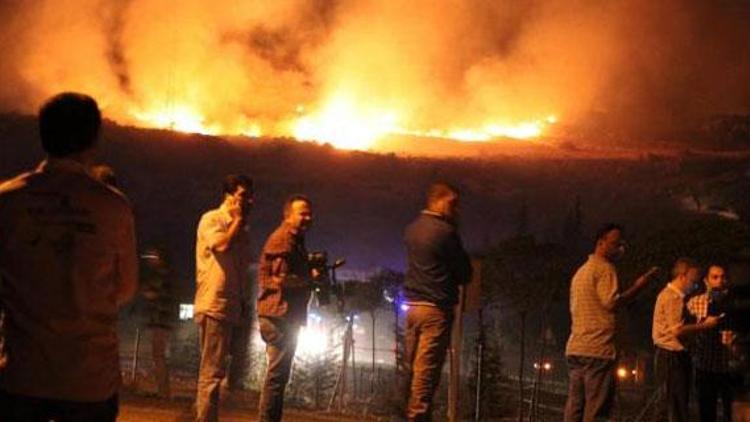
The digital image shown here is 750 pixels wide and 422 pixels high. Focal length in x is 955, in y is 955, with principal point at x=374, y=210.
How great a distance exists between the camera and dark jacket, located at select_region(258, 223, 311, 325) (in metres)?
7.26

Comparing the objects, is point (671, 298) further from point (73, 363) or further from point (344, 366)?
point (73, 363)

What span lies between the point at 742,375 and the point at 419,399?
3.93m

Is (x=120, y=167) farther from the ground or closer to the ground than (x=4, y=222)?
farther from the ground

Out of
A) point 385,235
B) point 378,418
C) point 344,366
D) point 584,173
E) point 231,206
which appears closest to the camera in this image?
point 231,206

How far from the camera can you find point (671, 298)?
9.26 metres

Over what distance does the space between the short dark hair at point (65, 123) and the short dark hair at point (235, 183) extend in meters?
3.77

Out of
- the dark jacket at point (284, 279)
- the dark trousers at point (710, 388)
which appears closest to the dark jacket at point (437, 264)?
the dark jacket at point (284, 279)

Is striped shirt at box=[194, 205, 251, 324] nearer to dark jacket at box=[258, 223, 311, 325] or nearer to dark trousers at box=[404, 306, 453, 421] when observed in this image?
dark jacket at box=[258, 223, 311, 325]

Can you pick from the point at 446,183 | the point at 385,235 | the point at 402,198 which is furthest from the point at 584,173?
the point at 446,183

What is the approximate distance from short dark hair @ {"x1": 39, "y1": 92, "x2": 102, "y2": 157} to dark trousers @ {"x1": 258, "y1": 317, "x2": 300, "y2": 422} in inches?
161

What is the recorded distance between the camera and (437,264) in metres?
7.26

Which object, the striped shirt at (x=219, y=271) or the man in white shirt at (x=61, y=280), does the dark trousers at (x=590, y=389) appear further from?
the man in white shirt at (x=61, y=280)

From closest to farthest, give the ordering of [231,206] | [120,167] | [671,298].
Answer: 1. [231,206]
2. [671,298]
3. [120,167]

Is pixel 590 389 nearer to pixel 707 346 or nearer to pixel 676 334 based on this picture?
pixel 676 334
